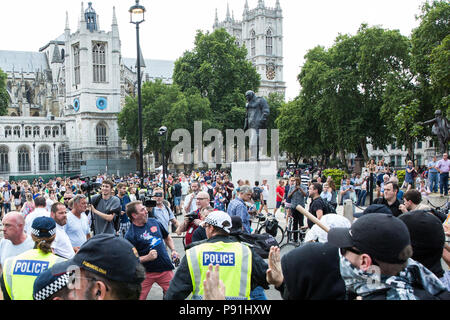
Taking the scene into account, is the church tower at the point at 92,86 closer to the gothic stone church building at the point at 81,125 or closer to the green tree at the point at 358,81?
the gothic stone church building at the point at 81,125

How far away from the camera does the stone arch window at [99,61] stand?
61906mm

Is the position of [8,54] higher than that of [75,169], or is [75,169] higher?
[8,54]

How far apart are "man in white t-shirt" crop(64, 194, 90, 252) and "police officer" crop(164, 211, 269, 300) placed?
334 centimetres

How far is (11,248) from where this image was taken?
4840 millimetres

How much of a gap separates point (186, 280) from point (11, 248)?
7.66ft

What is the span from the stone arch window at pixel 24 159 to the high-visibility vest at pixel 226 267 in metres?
64.1

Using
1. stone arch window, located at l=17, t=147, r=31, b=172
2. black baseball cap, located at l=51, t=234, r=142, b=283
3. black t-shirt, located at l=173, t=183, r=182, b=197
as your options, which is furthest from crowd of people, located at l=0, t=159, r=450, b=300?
stone arch window, located at l=17, t=147, r=31, b=172

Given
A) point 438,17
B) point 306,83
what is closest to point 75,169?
point 306,83

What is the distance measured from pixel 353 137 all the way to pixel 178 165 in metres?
31.7

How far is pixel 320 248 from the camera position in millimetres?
2568

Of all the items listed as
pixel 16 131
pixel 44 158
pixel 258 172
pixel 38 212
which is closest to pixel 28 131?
pixel 16 131

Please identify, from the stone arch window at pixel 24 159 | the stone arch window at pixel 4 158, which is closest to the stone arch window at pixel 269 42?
the stone arch window at pixel 24 159
